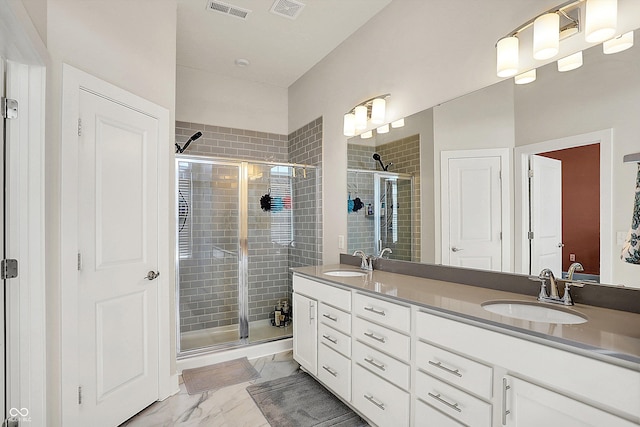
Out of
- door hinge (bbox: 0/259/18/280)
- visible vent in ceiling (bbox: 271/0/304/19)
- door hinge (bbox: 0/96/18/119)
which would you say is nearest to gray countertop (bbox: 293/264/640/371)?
door hinge (bbox: 0/259/18/280)

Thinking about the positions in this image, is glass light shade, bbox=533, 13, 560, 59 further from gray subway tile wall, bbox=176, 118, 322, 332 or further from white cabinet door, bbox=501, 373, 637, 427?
gray subway tile wall, bbox=176, 118, 322, 332

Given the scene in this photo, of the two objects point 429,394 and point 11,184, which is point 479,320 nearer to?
point 429,394

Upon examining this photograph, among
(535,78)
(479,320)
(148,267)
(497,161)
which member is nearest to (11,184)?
(148,267)

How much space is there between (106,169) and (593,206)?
8.53ft

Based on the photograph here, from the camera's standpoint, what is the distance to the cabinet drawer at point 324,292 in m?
2.19

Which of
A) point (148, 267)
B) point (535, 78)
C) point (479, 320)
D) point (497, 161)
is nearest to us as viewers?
point (479, 320)

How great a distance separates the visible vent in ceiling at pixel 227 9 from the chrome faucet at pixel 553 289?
278cm

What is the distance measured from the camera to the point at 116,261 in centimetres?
209

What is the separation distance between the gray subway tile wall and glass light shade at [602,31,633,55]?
2412mm

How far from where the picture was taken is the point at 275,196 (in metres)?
3.74

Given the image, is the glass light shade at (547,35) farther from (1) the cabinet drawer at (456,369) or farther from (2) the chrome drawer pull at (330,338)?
(2) the chrome drawer pull at (330,338)

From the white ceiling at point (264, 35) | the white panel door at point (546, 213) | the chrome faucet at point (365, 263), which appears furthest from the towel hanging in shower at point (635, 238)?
the white ceiling at point (264, 35)

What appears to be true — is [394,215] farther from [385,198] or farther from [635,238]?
[635,238]

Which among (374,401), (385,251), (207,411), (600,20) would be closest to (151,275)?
(207,411)
